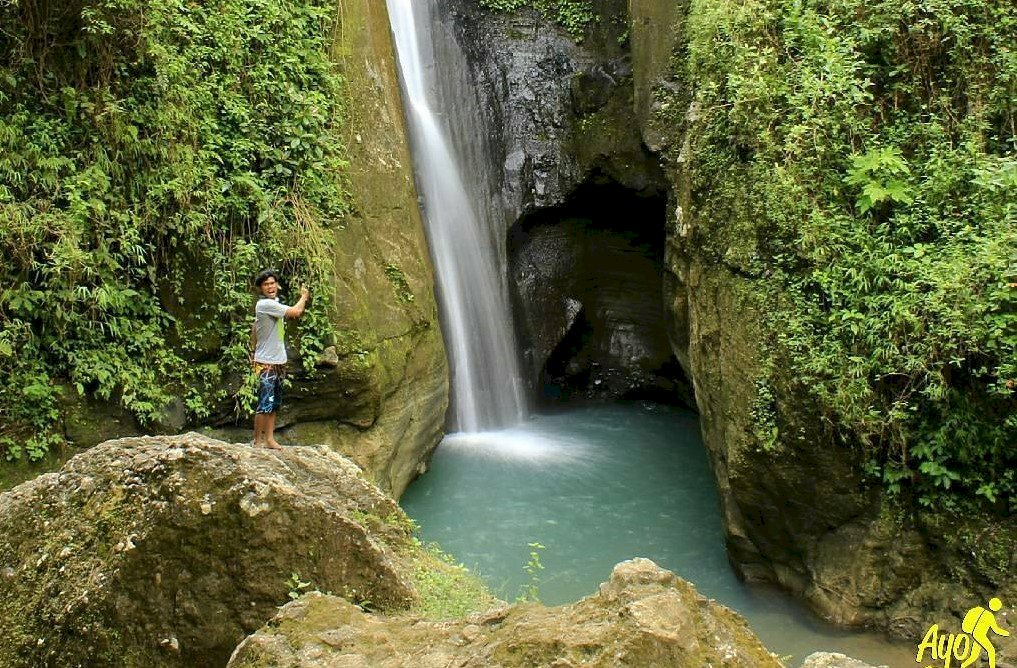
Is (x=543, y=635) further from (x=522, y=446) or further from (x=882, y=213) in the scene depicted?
(x=522, y=446)

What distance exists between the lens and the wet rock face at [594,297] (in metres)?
11.8

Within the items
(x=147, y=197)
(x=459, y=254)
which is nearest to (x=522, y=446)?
(x=459, y=254)

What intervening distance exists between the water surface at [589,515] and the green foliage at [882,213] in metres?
1.57

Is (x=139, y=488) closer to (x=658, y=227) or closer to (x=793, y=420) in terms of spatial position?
(x=793, y=420)

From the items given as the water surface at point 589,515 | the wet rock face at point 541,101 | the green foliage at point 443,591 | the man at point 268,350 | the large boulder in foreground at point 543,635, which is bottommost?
the water surface at point 589,515

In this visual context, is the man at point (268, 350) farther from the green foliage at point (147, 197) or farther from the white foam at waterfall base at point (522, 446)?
the white foam at waterfall base at point (522, 446)

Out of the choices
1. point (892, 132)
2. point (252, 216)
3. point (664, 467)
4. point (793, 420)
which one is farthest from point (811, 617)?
point (252, 216)

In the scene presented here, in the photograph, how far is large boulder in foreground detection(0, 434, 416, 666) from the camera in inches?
117

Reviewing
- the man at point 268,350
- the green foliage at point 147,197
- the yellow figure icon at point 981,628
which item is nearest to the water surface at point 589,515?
the yellow figure icon at point 981,628

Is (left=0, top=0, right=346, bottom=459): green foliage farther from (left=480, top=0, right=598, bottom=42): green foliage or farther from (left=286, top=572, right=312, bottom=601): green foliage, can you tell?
(left=480, top=0, right=598, bottom=42): green foliage

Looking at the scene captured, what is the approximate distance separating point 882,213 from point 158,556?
6.13 metres

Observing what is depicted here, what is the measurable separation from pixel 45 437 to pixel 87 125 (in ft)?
8.31

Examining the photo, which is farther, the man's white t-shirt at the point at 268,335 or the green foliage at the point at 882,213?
the green foliage at the point at 882,213

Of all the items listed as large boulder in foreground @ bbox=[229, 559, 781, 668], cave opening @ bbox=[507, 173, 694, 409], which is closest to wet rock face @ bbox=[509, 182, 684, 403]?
cave opening @ bbox=[507, 173, 694, 409]
